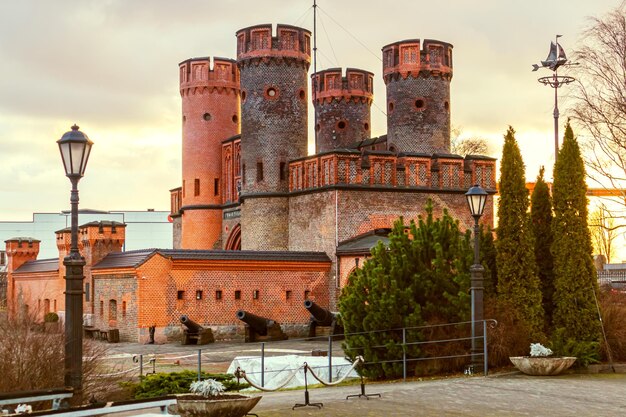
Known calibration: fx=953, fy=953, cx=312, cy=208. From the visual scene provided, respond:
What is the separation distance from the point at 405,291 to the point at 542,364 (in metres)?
3.06

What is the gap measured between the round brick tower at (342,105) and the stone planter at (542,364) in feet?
105

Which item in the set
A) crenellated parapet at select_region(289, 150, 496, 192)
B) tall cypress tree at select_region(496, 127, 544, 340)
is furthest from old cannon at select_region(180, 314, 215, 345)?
tall cypress tree at select_region(496, 127, 544, 340)

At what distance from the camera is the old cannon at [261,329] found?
35438 mm

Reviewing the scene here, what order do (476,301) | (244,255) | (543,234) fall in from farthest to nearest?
1. (244,255)
2. (543,234)
3. (476,301)

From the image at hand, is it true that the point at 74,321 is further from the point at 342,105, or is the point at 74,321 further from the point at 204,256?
the point at 342,105

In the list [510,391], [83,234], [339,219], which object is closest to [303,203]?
[339,219]

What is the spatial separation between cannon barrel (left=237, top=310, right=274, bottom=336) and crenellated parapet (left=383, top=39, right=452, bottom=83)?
1359cm

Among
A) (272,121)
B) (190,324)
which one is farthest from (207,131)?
(190,324)

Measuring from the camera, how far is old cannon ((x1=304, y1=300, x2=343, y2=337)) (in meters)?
35.1

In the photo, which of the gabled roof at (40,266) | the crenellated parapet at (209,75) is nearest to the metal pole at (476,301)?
the crenellated parapet at (209,75)

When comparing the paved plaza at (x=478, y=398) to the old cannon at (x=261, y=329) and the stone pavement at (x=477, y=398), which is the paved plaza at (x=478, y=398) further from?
the old cannon at (x=261, y=329)

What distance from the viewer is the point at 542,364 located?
17.2 metres

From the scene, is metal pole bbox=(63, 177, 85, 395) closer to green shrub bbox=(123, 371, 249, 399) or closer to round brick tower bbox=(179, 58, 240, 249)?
green shrub bbox=(123, 371, 249, 399)

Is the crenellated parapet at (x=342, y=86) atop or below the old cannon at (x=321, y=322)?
atop
